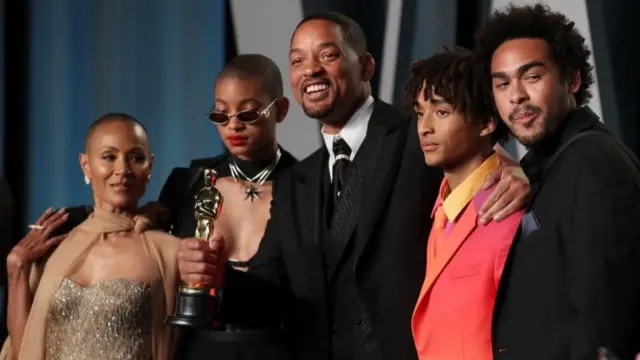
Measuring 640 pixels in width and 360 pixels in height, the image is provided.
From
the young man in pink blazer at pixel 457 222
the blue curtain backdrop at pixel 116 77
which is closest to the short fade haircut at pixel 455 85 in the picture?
the young man in pink blazer at pixel 457 222

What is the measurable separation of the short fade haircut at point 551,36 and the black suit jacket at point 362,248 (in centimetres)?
28

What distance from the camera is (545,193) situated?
4.96ft

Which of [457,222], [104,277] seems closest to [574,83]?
[457,222]

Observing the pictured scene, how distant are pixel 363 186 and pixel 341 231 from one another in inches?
3.5

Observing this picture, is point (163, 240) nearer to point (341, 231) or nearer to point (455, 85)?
point (341, 231)

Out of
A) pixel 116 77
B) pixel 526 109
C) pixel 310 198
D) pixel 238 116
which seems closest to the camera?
pixel 526 109

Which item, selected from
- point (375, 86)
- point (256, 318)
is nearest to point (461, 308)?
point (256, 318)

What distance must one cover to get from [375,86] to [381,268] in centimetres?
112

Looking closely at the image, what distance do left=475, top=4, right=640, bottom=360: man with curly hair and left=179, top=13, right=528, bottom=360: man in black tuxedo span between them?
25 centimetres

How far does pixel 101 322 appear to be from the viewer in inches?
79.5

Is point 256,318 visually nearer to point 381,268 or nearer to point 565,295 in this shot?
point 381,268

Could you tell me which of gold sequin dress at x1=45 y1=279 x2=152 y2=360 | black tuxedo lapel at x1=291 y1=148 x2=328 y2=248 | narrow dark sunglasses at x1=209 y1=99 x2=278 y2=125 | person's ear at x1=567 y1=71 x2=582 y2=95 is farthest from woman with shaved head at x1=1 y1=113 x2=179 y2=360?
person's ear at x1=567 y1=71 x2=582 y2=95

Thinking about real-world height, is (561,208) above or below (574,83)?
below

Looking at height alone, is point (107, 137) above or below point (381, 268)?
above
